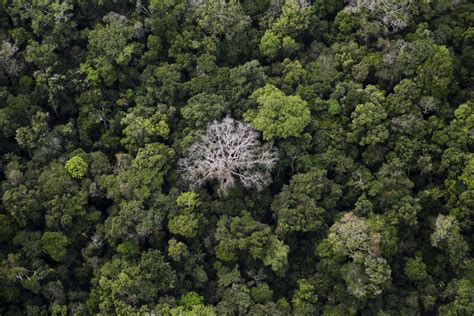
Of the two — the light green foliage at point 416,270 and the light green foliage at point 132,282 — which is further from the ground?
the light green foliage at point 132,282

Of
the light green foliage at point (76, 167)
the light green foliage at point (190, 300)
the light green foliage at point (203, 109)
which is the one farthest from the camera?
the light green foliage at point (203, 109)

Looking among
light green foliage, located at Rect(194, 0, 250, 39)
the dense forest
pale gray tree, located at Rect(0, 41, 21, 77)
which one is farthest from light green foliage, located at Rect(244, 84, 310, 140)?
pale gray tree, located at Rect(0, 41, 21, 77)

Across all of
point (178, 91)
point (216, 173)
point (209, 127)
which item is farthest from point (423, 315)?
point (178, 91)

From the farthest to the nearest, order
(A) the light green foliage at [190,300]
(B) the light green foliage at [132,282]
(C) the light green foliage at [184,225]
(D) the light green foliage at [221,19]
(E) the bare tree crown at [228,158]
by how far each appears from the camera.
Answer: (D) the light green foliage at [221,19] → (E) the bare tree crown at [228,158] → (C) the light green foliage at [184,225] → (A) the light green foliage at [190,300] → (B) the light green foliage at [132,282]

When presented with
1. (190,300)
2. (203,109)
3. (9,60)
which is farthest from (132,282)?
(9,60)

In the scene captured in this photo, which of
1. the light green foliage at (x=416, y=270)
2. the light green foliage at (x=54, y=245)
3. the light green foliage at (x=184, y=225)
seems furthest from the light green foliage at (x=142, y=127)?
the light green foliage at (x=416, y=270)

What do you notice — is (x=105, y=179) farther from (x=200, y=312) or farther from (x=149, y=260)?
(x=200, y=312)

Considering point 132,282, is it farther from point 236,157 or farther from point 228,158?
point 236,157

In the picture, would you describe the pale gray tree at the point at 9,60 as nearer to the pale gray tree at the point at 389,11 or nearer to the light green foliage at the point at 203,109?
the light green foliage at the point at 203,109
